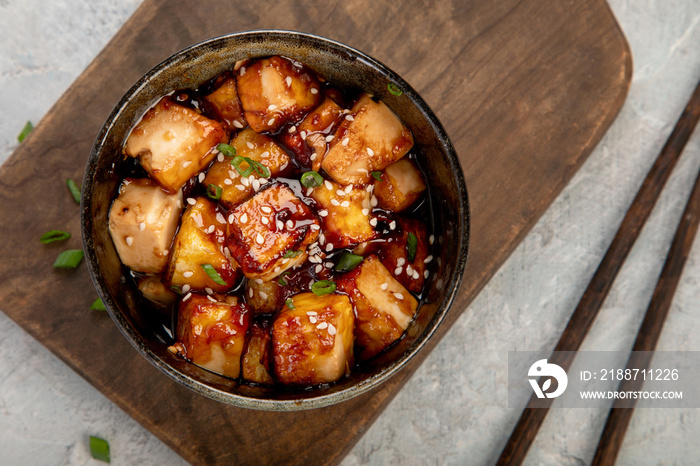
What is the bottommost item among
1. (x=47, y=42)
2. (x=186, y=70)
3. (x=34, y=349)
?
(x=34, y=349)

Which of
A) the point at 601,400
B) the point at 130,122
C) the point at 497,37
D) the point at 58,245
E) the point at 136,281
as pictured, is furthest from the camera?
the point at 601,400

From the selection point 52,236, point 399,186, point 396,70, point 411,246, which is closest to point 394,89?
point 399,186

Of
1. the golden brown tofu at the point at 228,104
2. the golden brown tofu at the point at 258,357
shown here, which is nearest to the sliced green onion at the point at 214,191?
the golden brown tofu at the point at 228,104

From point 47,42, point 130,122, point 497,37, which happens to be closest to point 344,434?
point 130,122

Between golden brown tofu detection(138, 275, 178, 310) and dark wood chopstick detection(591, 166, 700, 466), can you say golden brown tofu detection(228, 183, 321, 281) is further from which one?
dark wood chopstick detection(591, 166, 700, 466)

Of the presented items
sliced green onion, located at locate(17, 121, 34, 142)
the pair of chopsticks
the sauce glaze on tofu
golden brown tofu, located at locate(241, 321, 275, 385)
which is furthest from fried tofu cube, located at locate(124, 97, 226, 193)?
the pair of chopsticks

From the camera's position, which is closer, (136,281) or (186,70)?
(186,70)

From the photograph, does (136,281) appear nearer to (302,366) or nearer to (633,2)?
(302,366)

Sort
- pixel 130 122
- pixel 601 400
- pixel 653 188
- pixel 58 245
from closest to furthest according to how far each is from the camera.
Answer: pixel 130 122 → pixel 58 245 → pixel 653 188 → pixel 601 400
